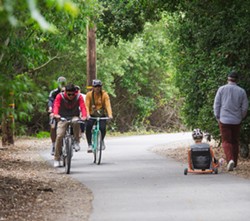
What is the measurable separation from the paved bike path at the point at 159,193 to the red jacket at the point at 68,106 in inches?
47.5

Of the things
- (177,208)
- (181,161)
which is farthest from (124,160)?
(177,208)

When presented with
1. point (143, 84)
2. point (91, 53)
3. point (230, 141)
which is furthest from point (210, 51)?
point (143, 84)

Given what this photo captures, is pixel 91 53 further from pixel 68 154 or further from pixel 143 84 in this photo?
pixel 143 84

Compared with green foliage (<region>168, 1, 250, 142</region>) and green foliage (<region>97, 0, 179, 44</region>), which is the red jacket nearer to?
green foliage (<region>168, 1, 250, 142</region>)

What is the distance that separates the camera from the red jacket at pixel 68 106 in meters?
15.7

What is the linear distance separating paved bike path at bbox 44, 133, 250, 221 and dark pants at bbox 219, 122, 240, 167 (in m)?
1.01

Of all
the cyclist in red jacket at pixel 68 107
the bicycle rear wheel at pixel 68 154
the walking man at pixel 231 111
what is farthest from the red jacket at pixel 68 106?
the walking man at pixel 231 111

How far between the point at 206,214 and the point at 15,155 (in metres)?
12.9

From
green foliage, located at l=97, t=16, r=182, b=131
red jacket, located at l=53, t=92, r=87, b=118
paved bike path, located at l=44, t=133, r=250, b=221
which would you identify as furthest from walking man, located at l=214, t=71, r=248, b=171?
green foliage, located at l=97, t=16, r=182, b=131

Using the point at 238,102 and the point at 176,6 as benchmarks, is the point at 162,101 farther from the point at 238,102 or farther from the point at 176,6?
the point at 238,102

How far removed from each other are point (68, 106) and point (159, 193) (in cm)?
479

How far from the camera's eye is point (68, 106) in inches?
621

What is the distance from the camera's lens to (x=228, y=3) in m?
17.3

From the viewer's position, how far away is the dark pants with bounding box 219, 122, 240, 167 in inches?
595
